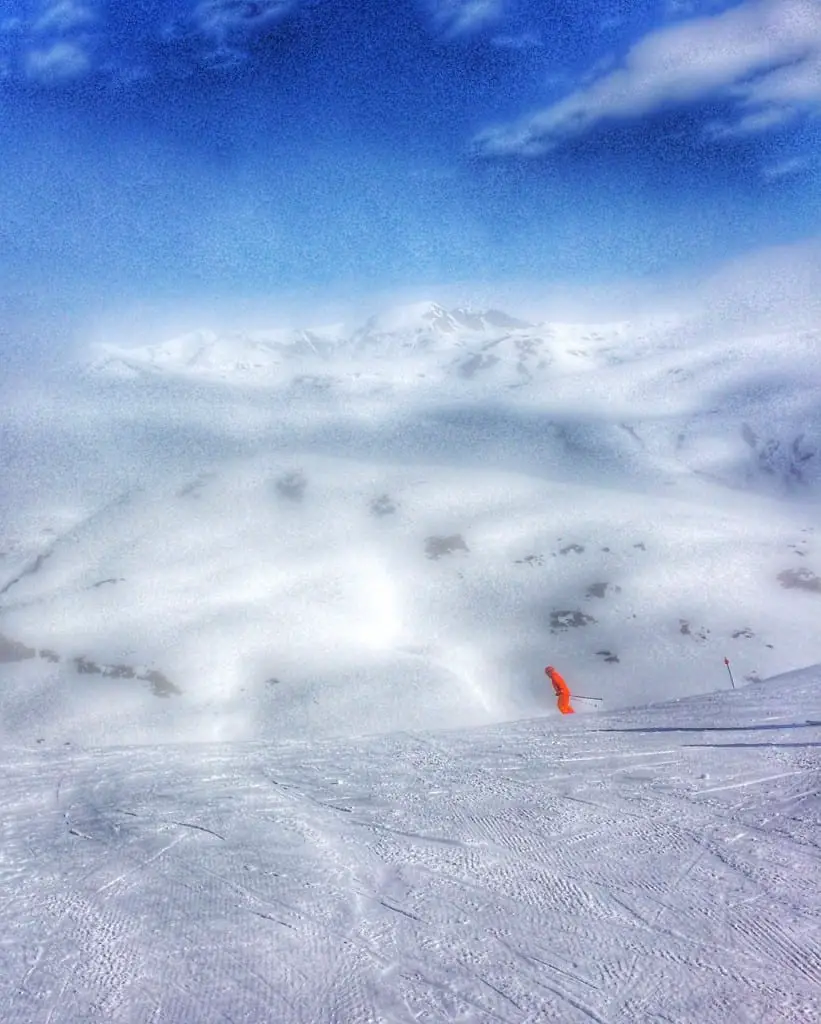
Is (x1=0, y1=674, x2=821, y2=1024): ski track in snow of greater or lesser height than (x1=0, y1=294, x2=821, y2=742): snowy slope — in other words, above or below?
above

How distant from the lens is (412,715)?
18094 millimetres

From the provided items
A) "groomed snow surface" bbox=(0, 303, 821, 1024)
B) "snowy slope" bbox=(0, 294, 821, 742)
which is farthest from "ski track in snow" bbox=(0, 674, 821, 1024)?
"snowy slope" bbox=(0, 294, 821, 742)

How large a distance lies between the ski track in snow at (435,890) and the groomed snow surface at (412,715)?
0.03 meters

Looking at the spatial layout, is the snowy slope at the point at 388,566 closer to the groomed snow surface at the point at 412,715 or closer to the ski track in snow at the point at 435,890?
the groomed snow surface at the point at 412,715

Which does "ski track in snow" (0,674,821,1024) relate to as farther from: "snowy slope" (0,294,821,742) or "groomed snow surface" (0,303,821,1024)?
"snowy slope" (0,294,821,742)

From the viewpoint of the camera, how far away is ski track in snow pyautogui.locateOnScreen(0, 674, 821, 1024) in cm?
377

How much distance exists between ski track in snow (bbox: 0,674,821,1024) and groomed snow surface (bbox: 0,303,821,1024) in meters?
0.03

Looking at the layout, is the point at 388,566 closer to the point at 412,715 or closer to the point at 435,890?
the point at 412,715

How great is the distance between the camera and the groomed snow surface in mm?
4109

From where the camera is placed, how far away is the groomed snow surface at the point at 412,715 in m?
4.11

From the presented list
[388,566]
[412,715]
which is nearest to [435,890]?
[412,715]

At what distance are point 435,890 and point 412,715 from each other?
1333cm

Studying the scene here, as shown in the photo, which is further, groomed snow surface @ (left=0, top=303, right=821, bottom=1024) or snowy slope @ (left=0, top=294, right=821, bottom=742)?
snowy slope @ (left=0, top=294, right=821, bottom=742)

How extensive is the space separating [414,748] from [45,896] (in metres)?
5.48
